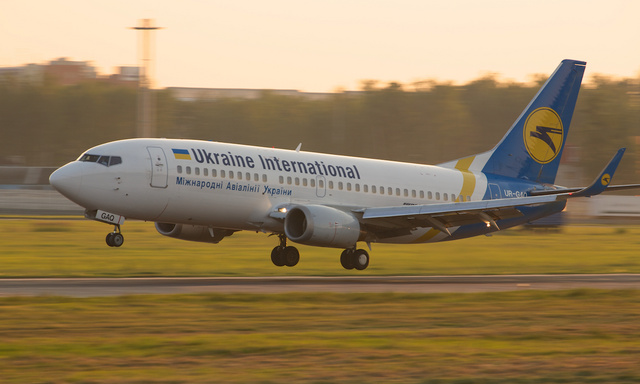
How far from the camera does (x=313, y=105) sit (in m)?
148

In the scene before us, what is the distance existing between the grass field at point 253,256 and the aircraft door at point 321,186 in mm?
2748

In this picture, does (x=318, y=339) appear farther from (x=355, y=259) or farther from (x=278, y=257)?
(x=278, y=257)

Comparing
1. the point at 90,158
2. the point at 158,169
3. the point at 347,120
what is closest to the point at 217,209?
the point at 158,169

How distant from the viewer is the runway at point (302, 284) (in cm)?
2311

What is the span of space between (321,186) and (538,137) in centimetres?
1091

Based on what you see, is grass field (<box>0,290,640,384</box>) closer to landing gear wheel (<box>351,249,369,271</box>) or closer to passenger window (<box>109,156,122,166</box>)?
passenger window (<box>109,156,122,166</box>)

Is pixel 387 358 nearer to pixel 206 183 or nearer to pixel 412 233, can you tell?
pixel 206 183

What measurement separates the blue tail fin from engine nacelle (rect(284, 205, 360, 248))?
9120mm

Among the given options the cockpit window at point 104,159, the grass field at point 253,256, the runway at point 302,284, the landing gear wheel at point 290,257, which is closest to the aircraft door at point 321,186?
the landing gear wheel at point 290,257

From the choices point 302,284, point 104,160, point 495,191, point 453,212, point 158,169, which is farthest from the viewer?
point 495,191

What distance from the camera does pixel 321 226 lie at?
2788 cm

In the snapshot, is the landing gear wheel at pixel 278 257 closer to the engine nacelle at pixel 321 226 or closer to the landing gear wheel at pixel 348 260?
the landing gear wheel at pixel 348 260

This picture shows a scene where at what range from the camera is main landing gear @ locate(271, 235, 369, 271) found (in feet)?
100

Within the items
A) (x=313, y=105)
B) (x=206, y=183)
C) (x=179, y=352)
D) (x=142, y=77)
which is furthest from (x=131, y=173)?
(x=313, y=105)
